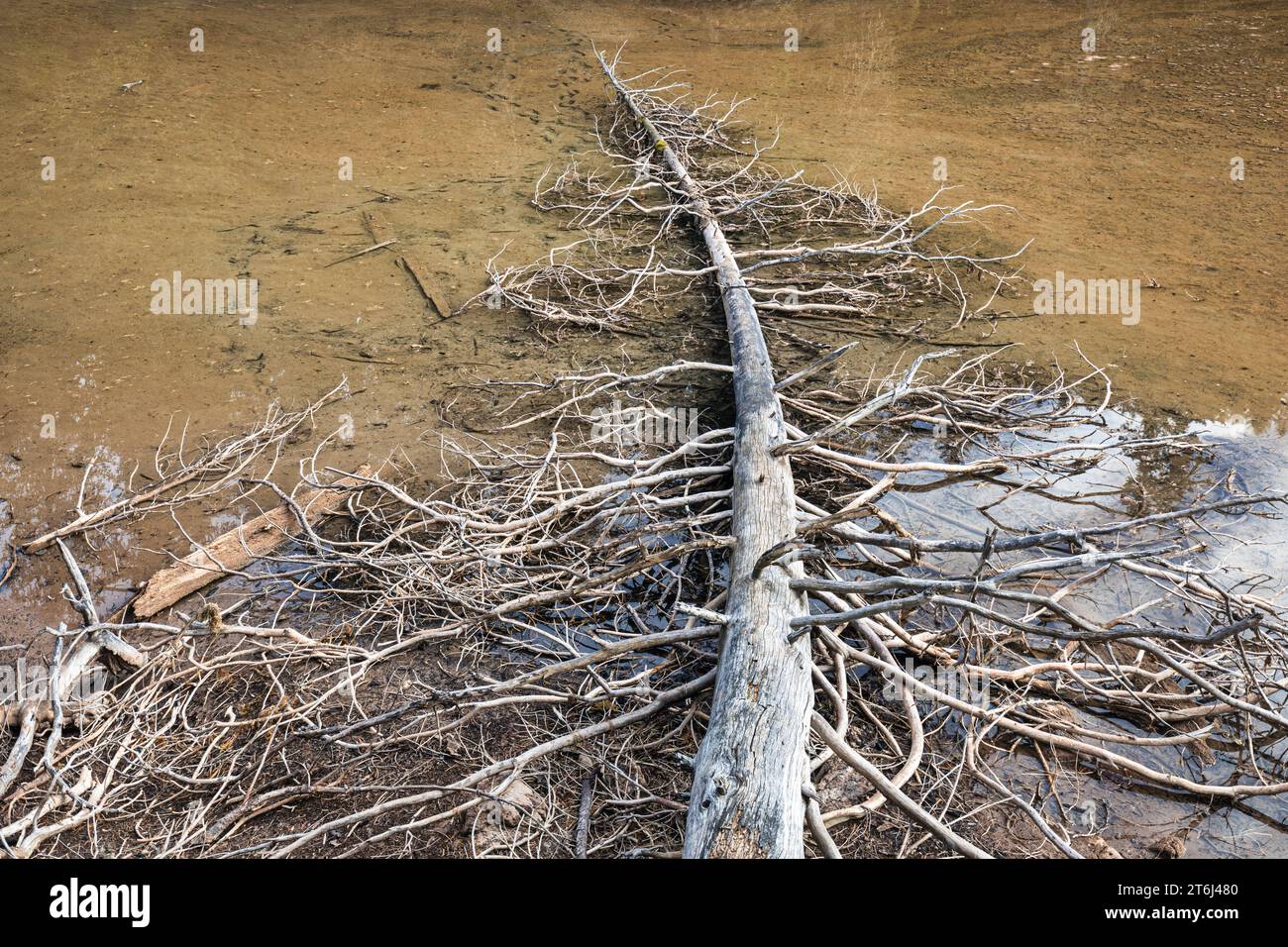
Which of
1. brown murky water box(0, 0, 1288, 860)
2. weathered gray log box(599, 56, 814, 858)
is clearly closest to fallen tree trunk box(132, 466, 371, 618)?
brown murky water box(0, 0, 1288, 860)

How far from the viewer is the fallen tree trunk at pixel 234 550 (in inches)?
145

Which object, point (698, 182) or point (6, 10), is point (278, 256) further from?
point (6, 10)

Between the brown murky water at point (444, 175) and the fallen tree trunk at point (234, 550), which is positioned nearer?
the fallen tree trunk at point (234, 550)

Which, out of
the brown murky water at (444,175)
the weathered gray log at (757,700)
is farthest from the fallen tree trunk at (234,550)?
the weathered gray log at (757,700)

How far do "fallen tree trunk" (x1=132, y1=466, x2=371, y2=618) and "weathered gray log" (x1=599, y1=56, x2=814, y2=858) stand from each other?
1.72 meters

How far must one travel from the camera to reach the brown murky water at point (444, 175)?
4.98 m

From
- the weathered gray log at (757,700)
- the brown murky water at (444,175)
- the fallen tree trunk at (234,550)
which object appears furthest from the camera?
the brown murky water at (444,175)

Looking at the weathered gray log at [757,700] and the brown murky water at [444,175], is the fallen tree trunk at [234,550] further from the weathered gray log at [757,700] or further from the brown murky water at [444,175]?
the weathered gray log at [757,700]

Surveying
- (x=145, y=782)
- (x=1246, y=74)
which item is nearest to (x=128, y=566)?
(x=145, y=782)

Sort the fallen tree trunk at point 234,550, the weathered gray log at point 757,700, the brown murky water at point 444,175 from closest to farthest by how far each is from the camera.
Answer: the weathered gray log at point 757,700, the fallen tree trunk at point 234,550, the brown murky water at point 444,175

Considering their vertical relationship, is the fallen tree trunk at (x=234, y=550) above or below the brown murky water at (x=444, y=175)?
below

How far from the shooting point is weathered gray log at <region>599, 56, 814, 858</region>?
7.81 ft

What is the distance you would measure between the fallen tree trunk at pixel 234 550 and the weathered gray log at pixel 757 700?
67.7 inches

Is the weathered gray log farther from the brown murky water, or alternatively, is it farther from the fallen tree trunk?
the brown murky water
